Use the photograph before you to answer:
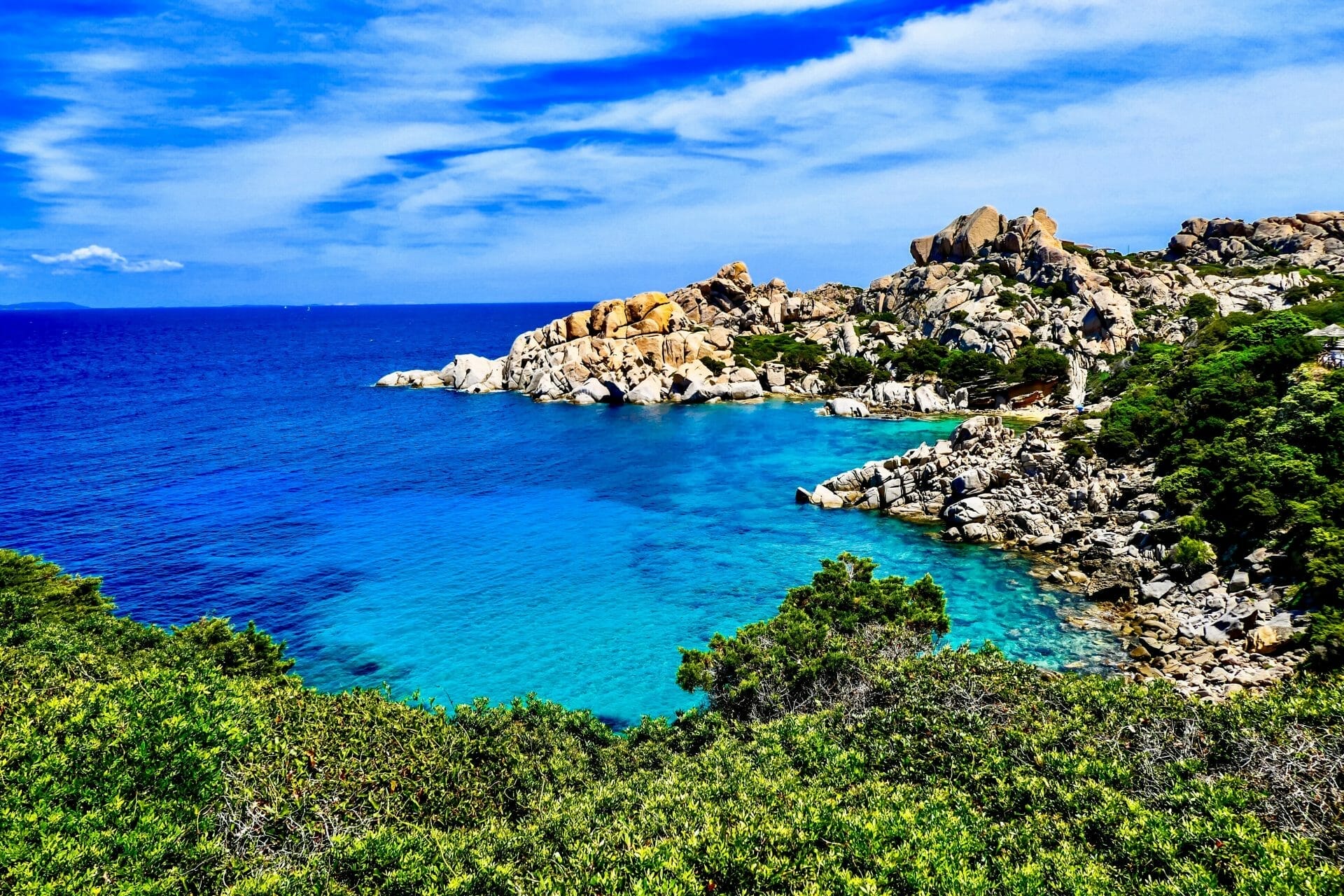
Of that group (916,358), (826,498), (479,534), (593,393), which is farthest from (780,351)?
(479,534)

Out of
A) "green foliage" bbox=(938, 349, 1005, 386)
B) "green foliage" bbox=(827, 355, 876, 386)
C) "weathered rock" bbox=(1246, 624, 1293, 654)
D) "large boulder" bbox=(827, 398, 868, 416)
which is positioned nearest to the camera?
"weathered rock" bbox=(1246, 624, 1293, 654)

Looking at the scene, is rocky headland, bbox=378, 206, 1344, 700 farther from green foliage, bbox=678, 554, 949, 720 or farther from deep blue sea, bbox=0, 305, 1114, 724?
green foliage, bbox=678, 554, 949, 720

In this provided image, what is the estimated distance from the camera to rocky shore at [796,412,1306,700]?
25.8m

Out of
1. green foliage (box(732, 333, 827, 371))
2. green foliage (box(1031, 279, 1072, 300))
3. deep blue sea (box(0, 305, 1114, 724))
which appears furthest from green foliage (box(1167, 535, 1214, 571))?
green foliage (box(1031, 279, 1072, 300))

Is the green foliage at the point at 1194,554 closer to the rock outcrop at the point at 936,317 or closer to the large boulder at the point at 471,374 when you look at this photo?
the rock outcrop at the point at 936,317

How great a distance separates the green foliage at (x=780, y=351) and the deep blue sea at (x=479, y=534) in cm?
1306

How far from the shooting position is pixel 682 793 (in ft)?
39.5

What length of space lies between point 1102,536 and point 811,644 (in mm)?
25617

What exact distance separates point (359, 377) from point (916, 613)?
116m

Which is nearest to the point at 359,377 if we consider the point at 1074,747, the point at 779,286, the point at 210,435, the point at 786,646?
the point at 210,435

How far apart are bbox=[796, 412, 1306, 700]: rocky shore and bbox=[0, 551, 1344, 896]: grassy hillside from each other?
9.91m

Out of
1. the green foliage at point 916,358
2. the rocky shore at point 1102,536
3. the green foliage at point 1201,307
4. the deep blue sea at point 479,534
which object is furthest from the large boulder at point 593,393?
the green foliage at point 1201,307

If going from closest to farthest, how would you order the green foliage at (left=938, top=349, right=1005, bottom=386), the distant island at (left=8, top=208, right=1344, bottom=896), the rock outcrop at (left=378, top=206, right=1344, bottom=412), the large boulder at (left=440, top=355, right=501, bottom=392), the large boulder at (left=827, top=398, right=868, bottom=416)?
the distant island at (left=8, top=208, right=1344, bottom=896)
the large boulder at (left=827, top=398, right=868, bottom=416)
the green foliage at (left=938, top=349, right=1005, bottom=386)
the rock outcrop at (left=378, top=206, right=1344, bottom=412)
the large boulder at (left=440, top=355, right=501, bottom=392)

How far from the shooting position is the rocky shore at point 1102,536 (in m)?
25.8
